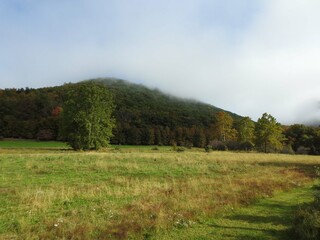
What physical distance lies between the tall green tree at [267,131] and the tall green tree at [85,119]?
42.9 meters

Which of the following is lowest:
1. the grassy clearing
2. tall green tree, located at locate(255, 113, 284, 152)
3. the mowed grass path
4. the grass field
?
the mowed grass path

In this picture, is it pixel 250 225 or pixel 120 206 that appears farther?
pixel 120 206

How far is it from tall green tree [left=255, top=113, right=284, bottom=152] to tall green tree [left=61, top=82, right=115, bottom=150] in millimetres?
42910

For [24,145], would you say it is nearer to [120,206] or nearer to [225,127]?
[225,127]

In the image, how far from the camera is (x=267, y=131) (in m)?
89.4

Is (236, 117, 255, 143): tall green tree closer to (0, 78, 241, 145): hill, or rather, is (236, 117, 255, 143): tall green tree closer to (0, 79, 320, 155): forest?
(0, 79, 320, 155): forest

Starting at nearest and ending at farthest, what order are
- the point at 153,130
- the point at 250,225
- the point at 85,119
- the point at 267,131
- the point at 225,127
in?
1. the point at 250,225
2. the point at 85,119
3. the point at 267,131
4. the point at 225,127
5. the point at 153,130

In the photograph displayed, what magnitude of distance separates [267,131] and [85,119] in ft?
163

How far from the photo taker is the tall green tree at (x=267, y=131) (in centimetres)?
8906

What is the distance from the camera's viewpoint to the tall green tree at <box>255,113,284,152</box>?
3506 inches

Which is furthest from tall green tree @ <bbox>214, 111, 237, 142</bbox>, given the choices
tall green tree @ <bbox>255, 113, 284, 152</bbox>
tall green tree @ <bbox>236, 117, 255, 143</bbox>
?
tall green tree @ <bbox>255, 113, 284, 152</bbox>

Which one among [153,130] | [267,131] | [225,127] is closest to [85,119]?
[267,131]

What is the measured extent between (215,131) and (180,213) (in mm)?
114742

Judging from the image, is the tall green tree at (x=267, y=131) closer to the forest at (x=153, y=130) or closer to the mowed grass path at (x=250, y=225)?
the forest at (x=153, y=130)
